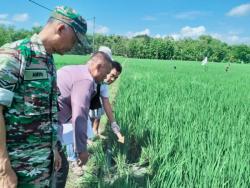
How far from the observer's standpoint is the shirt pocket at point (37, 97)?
1.41 meters

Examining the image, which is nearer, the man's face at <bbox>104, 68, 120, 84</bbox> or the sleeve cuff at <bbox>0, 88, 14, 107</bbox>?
the sleeve cuff at <bbox>0, 88, 14, 107</bbox>

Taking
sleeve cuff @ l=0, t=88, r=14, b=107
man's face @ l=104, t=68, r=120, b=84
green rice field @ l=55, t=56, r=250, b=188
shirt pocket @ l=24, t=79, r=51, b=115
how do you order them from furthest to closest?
man's face @ l=104, t=68, r=120, b=84, green rice field @ l=55, t=56, r=250, b=188, shirt pocket @ l=24, t=79, r=51, b=115, sleeve cuff @ l=0, t=88, r=14, b=107

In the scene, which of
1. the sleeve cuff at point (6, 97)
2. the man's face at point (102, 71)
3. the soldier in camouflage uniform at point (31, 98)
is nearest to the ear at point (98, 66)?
the man's face at point (102, 71)

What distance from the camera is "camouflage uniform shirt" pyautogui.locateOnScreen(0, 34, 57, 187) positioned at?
1337 millimetres

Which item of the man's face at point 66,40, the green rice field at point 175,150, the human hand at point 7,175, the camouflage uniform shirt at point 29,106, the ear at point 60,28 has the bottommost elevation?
the green rice field at point 175,150

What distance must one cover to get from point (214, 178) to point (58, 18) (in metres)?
1.17

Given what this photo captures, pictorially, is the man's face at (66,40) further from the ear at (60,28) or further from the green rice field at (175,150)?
the green rice field at (175,150)

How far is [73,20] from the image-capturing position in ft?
4.79

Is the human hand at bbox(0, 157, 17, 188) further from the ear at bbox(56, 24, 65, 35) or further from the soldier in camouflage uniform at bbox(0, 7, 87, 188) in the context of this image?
the ear at bbox(56, 24, 65, 35)

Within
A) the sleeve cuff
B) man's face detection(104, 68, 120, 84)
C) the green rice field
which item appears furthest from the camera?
man's face detection(104, 68, 120, 84)

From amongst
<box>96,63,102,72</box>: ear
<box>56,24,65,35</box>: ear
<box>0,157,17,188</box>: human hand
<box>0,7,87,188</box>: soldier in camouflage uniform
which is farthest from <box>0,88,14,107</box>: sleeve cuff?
<box>96,63,102,72</box>: ear

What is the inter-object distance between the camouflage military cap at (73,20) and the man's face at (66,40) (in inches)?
0.7

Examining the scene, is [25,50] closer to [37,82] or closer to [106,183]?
[37,82]

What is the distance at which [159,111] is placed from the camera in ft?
12.1
